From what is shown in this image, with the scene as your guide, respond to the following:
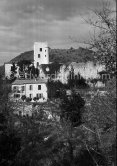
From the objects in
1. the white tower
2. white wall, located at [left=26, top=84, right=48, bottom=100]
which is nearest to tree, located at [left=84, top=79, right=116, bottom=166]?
white wall, located at [left=26, top=84, right=48, bottom=100]

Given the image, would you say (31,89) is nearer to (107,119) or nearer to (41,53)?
(41,53)

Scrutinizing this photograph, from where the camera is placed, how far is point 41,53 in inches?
1970

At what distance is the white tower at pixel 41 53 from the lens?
49.8 m

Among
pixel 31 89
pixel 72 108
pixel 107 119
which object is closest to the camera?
pixel 107 119

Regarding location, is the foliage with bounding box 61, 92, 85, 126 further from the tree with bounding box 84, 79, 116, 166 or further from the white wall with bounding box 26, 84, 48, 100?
the white wall with bounding box 26, 84, 48, 100

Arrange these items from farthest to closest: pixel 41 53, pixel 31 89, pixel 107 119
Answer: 1. pixel 41 53
2. pixel 31 89
3. pixel 107 119

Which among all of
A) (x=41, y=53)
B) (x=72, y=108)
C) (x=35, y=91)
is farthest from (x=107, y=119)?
(x=41, y=53)

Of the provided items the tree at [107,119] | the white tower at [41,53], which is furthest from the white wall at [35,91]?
the tree at [107,119]

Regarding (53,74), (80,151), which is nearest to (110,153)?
(80,151)

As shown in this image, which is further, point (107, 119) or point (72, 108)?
point (72, 108)

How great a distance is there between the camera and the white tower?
49781 millimetres

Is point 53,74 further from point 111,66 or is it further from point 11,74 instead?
point 111,66

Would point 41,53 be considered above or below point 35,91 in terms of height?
above

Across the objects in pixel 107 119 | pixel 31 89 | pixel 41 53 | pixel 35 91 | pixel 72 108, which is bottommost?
pixel 72 108
